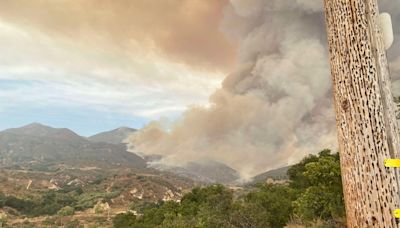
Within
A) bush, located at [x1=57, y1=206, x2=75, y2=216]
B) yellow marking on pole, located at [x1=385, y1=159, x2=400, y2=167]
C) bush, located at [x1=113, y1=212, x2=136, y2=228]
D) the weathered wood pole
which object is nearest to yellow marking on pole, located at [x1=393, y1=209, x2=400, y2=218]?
the weathered wood pole

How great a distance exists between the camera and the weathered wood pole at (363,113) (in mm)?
3045

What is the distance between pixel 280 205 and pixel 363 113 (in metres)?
34.5

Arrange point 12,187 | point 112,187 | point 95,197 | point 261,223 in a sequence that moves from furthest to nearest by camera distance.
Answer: point 112,187 → point 12,187 → point 95,197 → point 261,223

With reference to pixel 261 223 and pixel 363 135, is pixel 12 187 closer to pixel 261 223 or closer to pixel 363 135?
pixel 261 223

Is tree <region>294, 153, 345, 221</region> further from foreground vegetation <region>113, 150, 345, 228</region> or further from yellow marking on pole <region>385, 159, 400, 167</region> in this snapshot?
yellow marking on pole <region>385, 159, 400, 167</region>

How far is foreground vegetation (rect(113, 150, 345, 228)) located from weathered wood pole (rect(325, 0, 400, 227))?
52.2 ft

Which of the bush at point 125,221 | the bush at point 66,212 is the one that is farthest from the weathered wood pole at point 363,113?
the bush at point 66,212

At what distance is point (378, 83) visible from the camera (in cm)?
325

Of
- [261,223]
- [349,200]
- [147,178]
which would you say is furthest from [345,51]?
[147,178]

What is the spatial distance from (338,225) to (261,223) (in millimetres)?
13699

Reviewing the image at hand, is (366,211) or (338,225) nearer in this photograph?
(366,211)

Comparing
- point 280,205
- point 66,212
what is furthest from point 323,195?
point 66,212

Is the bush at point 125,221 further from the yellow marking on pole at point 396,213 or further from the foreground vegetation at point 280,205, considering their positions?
the yellow marking on pole at point 396,213

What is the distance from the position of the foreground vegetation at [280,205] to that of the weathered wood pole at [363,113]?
52.2 ft
